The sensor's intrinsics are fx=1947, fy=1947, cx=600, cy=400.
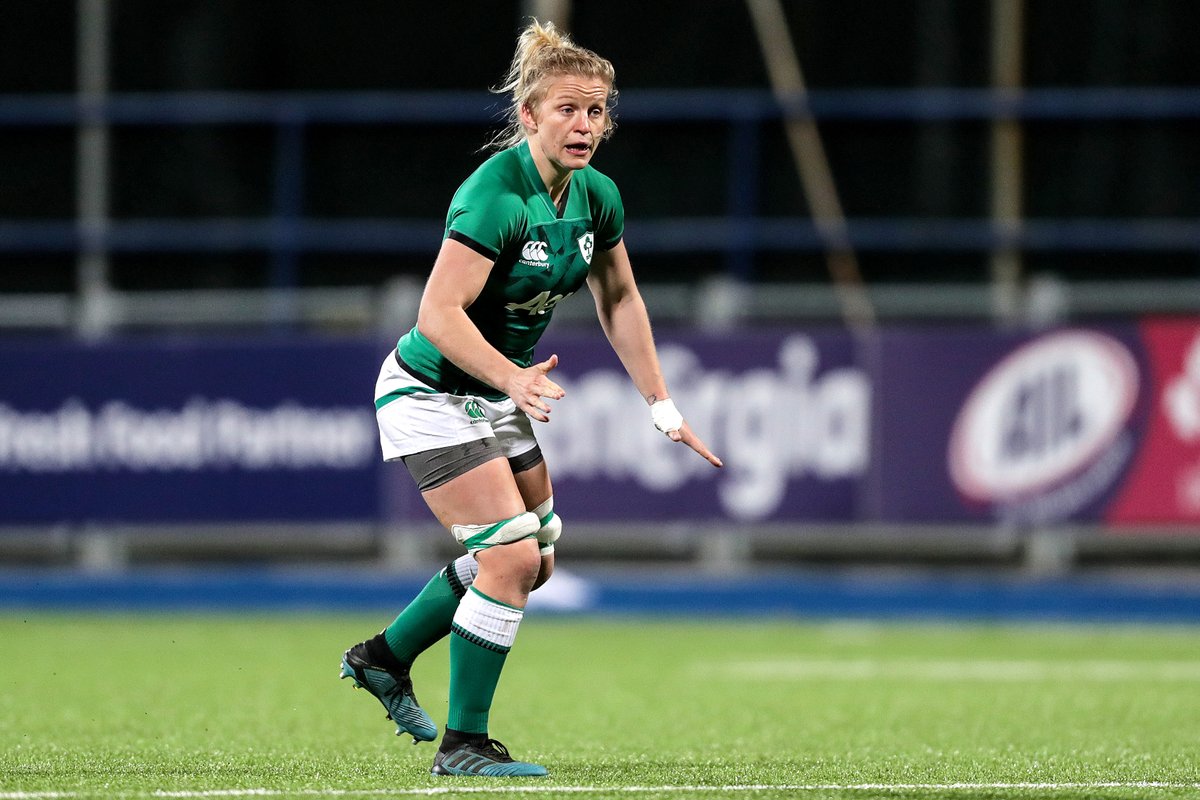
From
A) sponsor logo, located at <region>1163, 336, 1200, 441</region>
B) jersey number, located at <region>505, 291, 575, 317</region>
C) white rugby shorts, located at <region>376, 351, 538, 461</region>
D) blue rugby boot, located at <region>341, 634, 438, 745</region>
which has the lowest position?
blue rugby boot, located at <region>341, 634, 438, 745</region>

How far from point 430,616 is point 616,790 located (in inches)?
40.5

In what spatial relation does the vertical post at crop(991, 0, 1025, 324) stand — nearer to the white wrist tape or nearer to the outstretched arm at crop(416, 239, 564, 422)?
the white wrist tape

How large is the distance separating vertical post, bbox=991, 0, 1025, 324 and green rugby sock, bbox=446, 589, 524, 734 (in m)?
9.57

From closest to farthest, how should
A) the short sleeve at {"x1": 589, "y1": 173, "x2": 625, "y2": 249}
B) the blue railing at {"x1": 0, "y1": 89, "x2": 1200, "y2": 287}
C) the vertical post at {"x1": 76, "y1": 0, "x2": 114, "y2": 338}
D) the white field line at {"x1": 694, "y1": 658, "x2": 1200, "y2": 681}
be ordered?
the short sleeve at {"x1": 589, "y1": 173, "x2": 625, "y2": 249}
the white field line at {"x1": 694, "y1": 658, "x2": 1200, "y2": 681}
the blue railing at {"x1": 0, "y1": 89, "x2": 1200, "y2": 287}
the vertical post at {"x1": 76, "y1": 0, "x2": 114, "y2": 338}

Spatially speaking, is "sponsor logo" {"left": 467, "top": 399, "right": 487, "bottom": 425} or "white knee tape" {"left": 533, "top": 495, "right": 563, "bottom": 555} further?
"white knee tape" {"left": 533, "top": 495, "right": 563, "bottom": 555}

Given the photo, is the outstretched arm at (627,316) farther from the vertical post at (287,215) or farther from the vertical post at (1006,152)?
the vertical post at (1006,152)

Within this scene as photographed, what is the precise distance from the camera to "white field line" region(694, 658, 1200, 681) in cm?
916

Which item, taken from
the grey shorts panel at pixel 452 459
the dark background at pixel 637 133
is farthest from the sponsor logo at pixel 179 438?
the grey shorts panel at pixel 452 459

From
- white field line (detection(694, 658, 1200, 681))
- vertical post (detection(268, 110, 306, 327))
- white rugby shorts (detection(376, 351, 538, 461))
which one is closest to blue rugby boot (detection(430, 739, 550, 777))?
white rugby shorts (detection(376, 351, 538, 461))

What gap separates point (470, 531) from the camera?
5586 millimetres

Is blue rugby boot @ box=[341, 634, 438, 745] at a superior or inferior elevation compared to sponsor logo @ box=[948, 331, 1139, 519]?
inferior

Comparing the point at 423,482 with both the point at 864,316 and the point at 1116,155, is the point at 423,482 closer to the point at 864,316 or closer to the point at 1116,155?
the point at 864,316

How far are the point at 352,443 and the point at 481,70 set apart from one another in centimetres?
496

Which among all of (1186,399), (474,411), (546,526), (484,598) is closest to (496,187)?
(474,411)
